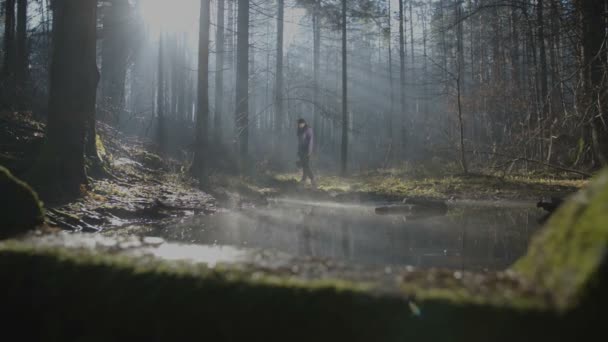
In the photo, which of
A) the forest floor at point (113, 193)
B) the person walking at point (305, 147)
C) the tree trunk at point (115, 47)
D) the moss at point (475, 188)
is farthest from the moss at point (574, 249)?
the tree trunk at point (115, 47)

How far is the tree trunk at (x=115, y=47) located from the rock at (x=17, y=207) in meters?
20.9

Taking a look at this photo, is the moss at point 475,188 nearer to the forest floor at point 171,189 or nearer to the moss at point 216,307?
the forest floor at point 171,189

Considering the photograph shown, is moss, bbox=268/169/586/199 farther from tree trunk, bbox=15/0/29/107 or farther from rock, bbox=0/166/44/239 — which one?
rock, bbox=0/166/44/239

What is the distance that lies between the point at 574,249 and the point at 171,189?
9.26 metres

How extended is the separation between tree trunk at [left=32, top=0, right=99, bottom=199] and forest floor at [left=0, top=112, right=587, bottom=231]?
19.5 inches

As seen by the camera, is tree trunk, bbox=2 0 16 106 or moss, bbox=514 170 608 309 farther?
tree trunk, bbox=2 0 16 106

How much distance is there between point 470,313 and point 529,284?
29 centimetres

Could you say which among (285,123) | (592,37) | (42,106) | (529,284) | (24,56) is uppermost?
(285,123)

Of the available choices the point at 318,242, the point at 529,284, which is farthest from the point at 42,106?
the point at 529,284

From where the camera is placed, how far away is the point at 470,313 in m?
1.34

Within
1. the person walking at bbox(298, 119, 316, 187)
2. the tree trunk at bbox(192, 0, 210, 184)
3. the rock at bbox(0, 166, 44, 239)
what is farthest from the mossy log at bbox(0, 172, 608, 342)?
the person walking at bbox(298, 119, 316, 187)

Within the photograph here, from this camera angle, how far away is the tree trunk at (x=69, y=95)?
22.7 feet

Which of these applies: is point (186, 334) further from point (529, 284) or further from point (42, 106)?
point (42, 106)

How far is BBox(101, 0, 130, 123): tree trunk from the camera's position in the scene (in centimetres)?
2377
